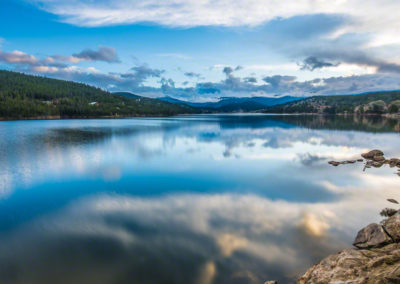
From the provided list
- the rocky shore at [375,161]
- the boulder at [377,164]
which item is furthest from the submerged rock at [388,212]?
the boulder at [377,164]

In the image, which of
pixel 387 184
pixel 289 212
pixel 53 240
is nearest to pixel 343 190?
pixel 387 184

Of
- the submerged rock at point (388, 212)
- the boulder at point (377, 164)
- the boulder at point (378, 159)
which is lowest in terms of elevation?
the submerged rock at point (388, 212)

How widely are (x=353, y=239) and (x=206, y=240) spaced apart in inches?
293

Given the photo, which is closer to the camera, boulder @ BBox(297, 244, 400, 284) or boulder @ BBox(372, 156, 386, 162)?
boulder @ BBox(297, 244, 400, 284)

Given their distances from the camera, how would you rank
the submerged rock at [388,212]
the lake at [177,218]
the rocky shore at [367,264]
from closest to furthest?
the rocky shore at [367,264] → the lake at [177,218] → the submerged rock at [388,212]

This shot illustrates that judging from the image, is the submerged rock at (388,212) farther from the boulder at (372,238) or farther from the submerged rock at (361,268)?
the submerged rock at (361,268)

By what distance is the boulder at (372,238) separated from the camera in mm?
10566

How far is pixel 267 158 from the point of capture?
33375mm

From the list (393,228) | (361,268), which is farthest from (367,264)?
(393,228)

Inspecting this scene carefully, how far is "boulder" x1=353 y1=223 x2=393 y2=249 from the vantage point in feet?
34.7

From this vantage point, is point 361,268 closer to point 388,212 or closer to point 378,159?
point 388,212

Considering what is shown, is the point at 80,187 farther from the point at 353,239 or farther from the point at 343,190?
the point at 343,190

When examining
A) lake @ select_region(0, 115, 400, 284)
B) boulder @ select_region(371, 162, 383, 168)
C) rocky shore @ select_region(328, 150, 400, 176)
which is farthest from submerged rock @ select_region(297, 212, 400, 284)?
boulder @ select_region(371, 162, 383, 168)

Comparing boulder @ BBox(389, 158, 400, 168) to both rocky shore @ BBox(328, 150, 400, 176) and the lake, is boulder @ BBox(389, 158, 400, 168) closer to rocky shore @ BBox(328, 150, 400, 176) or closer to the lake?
rocky shore @ BBox(328, 150, 400, 176)
